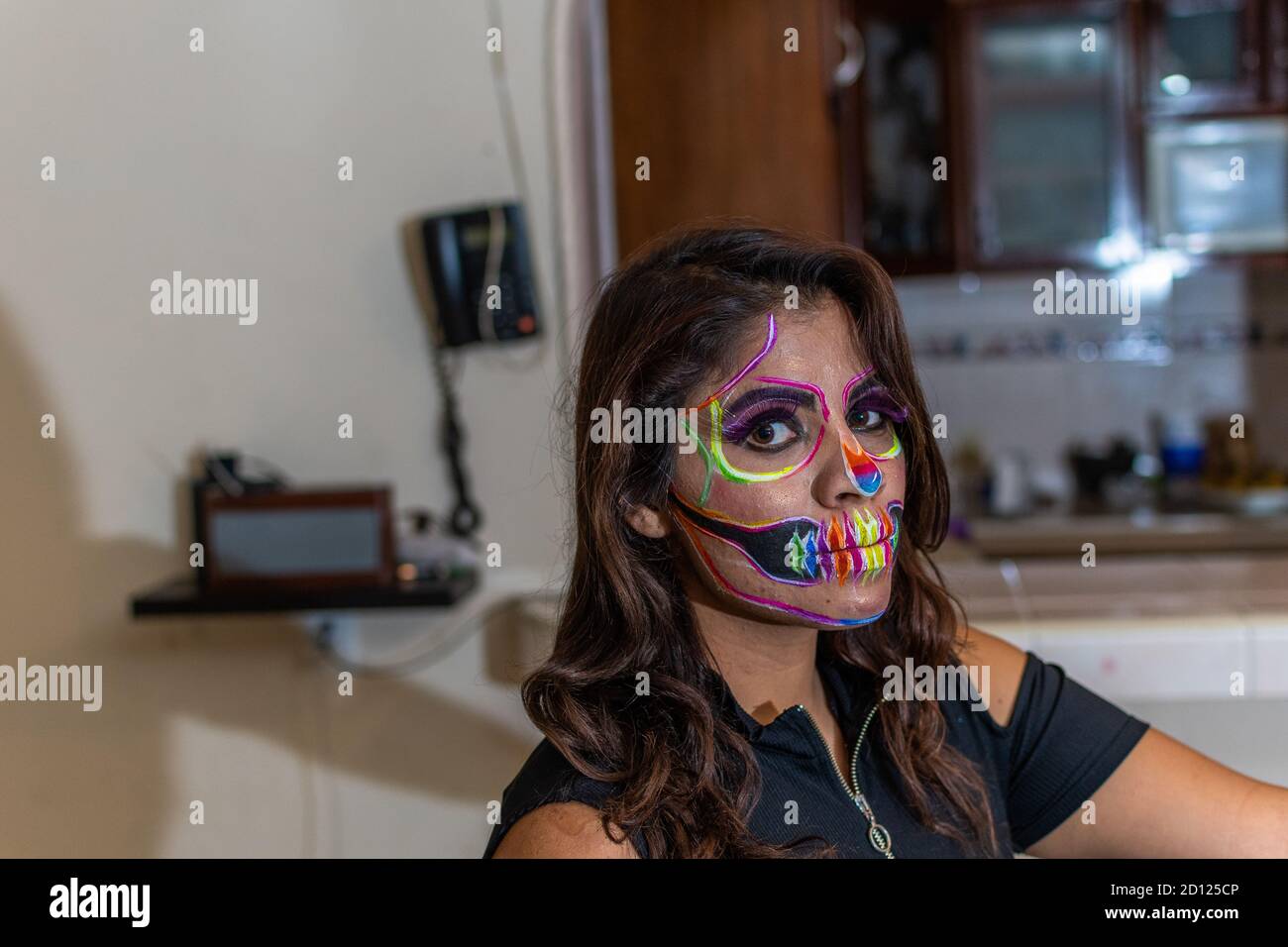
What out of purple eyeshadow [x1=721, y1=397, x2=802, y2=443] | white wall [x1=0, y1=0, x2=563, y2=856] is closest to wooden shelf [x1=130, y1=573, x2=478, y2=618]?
white wall [x1=0, y1=0, x2=563, y2=856]

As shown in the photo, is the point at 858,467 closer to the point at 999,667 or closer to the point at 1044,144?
the point at 999,667

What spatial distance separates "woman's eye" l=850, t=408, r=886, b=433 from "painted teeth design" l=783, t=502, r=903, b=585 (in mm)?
74

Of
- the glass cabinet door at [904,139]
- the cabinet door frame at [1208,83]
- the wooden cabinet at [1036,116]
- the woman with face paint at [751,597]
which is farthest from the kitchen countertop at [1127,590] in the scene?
the cabinet door frame at [1208,83]

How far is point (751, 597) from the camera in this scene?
3.21 ft

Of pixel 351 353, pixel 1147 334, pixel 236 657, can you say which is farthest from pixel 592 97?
pixel 1147 334

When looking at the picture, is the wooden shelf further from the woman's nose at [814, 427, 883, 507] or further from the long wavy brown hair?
the woman's nose at [814, 427, 883, 507]

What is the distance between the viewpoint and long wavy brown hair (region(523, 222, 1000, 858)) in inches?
36.2

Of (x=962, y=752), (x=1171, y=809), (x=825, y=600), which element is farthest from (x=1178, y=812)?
(x=825, y=600)

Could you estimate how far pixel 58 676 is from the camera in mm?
1908

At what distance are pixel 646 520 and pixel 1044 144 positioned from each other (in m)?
2.65

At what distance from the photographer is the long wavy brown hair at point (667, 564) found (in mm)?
919

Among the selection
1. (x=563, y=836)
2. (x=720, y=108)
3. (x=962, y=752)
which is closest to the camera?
(x=563, y=836)

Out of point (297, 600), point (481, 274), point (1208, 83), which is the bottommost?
point (297, 600)

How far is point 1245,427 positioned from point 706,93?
7.63 ft
